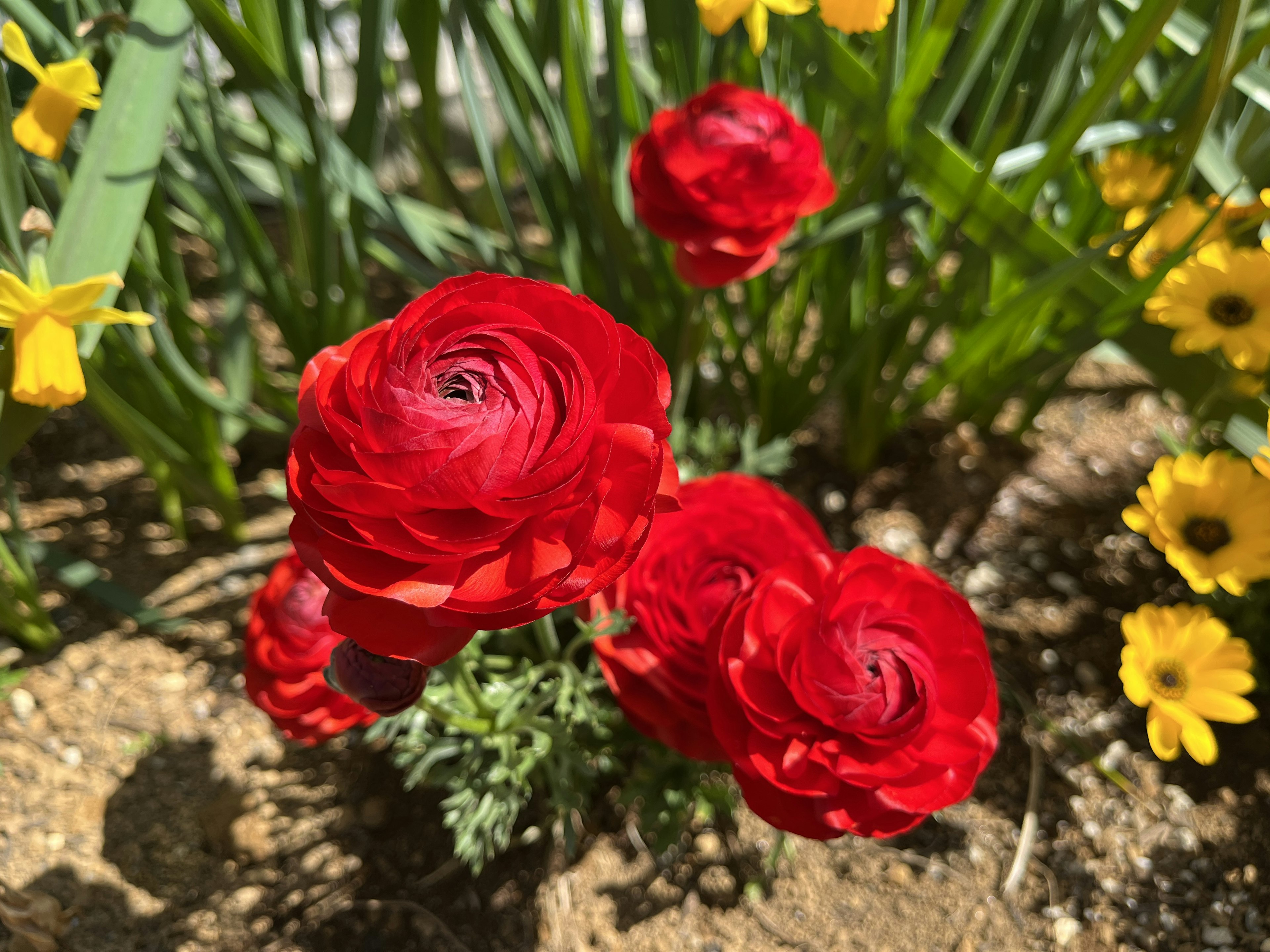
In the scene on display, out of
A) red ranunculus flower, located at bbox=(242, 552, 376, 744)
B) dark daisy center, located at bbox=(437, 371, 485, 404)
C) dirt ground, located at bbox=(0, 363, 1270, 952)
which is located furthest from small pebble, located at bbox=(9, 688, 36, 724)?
dark daisy center, located at bbox=(437, 371, 485, 404)

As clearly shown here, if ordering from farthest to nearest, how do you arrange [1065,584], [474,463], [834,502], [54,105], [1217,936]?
1. [834,502]
2. [1065,584]
3. [1217,936]
4. [54,105]
5. [474,463]

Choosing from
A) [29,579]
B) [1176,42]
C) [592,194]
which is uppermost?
[1176,42]

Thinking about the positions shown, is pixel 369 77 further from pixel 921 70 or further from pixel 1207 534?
pixel 1207 534

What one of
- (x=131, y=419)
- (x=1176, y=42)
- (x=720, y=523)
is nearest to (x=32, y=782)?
(x=131, y=419)

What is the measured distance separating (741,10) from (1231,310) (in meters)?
0.55

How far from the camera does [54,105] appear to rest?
66 centimetres

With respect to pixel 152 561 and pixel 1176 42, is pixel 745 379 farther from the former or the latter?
pixel 152 561

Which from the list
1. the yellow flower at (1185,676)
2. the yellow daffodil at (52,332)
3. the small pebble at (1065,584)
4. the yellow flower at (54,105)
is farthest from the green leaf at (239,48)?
the small pebble at (1065,584)

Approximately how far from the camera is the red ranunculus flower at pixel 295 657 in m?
0.72

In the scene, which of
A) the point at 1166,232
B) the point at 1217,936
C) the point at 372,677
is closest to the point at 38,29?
the point at 372,677

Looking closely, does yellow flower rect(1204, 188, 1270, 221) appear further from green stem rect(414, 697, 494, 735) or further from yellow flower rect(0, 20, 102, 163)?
yellow flower rect(0, 20, 102, 163)

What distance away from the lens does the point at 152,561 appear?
1137 millimetres

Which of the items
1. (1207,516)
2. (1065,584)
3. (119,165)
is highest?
(119,165)

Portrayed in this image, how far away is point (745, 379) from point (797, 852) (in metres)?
0.61
